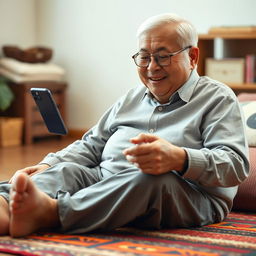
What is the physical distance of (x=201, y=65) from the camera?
428cm

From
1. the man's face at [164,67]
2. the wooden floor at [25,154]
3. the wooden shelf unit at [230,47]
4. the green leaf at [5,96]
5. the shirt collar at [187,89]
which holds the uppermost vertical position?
the man's face at [164,67]

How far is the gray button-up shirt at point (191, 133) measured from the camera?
1766 millimetres

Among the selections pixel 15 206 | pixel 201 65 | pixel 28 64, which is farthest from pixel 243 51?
pixel 15 206

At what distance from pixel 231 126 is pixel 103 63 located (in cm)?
332

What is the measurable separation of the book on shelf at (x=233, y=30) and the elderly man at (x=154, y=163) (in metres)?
2.06

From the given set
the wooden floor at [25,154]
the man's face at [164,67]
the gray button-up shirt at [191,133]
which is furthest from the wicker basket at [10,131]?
the man's face at [164,67]

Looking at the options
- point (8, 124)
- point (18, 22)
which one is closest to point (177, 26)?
point (8, 124)

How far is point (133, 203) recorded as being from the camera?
1751 millimetres

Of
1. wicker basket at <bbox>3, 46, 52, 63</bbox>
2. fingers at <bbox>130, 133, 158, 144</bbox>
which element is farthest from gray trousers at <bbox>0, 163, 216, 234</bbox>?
wicker basket at <bbox>3, 46, 52, 63</bbox>

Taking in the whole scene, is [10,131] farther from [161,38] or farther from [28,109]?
[161,38]

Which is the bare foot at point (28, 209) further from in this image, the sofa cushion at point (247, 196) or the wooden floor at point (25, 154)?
A: the wooden floor at point (25, 154)

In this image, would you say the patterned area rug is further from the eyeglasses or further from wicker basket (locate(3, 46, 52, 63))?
wicker basket (locate(3, 46, 52, 63))

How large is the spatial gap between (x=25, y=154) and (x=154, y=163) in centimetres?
282

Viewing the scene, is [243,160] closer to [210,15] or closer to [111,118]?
[111,118]
